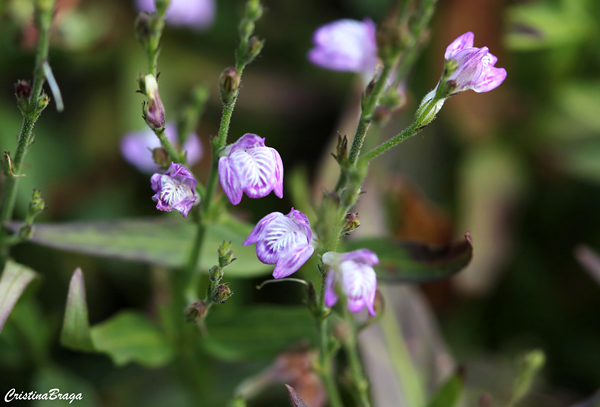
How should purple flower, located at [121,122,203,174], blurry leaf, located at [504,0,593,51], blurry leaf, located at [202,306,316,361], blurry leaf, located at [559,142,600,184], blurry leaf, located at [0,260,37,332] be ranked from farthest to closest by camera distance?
blurry leaf, located at [559,142,600,184]
blurry leaf, located at [504,0,593,51]
purple flower, located at [121,122,203,174]
blurry leaf, located at [202,306,316,361]
blurry leaf, located at [0,260,37,332]

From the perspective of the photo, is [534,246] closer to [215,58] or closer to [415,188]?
[415,188]

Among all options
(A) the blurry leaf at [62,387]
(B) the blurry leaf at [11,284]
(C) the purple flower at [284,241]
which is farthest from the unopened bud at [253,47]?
(A) the blurry leaf at [62,387]

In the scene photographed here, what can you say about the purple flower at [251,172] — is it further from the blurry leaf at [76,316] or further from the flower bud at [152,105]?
the blurry leaf at [76,316]

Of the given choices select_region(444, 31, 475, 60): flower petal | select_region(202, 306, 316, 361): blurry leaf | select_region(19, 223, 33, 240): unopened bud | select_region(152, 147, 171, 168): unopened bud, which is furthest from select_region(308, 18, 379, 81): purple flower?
select_region(19, 223, 33, 240): unopened bud

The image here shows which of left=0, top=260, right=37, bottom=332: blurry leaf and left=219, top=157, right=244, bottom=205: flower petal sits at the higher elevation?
left=219, top=157, right=244, bottom=205: flower petal

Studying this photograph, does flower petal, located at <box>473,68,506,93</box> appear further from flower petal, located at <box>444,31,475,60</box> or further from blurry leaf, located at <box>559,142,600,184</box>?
blurry leaf, located at <box>559,142,600,184</box>
